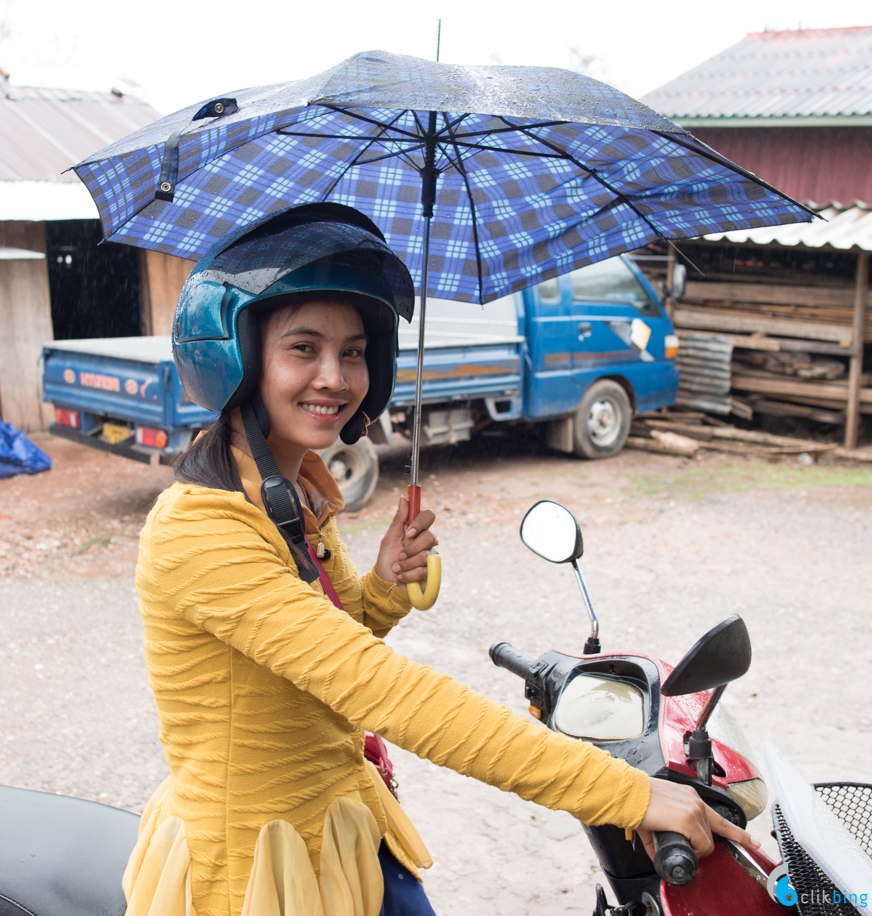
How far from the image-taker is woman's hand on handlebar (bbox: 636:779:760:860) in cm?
139

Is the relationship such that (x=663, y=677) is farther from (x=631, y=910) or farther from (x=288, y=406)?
(x=288, y=406)

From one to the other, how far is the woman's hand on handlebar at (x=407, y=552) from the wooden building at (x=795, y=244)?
8817 mm

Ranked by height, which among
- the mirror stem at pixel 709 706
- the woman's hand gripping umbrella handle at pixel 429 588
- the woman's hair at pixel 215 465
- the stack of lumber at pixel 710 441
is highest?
the woman's hair at pixel 215 465

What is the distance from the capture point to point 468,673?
16.4 ft

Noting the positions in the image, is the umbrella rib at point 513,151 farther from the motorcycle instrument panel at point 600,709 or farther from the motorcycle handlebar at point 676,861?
the motorcycle handlebar at point 676,861

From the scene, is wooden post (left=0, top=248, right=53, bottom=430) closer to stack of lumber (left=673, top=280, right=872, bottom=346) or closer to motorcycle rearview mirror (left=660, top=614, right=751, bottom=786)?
stack of lumber (left=673, top=280, right=872, bottom=346)

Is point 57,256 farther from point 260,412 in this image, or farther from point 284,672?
point 284,672

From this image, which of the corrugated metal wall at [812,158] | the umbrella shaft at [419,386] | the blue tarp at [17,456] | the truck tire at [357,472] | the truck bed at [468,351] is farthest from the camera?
the corrugated metal wall at [812,158]

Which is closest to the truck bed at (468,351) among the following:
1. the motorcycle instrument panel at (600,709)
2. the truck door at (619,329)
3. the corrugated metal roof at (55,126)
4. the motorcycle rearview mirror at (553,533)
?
the truck door at (619,329)

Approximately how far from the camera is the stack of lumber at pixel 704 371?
11.9 metres

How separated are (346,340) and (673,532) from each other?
20.8ft

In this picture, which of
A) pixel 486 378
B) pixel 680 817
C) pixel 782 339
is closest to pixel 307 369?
pixel 680 817

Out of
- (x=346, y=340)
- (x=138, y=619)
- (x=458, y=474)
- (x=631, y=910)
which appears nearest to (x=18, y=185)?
(x=458, y=474)

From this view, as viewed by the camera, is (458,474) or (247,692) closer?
(247,692)
